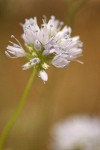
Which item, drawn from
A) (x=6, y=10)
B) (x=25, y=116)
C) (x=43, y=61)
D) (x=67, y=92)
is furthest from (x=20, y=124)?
(x=67, y=92)

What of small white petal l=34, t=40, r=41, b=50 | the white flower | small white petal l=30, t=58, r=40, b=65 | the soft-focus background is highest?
the soft-focus background

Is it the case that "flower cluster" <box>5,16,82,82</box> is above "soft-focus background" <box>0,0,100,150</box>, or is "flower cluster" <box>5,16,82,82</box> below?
below

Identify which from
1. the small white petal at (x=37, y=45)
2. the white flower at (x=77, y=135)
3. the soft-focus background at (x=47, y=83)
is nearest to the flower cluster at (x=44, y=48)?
the small white petal at (x=37, y=45)

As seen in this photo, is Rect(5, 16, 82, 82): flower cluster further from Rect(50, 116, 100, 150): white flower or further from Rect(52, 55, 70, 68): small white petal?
Rect(50, 116, 100, 150): white flower

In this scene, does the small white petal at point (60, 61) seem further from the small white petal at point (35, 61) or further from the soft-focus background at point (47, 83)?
the soft-focus background at point (47, 83)

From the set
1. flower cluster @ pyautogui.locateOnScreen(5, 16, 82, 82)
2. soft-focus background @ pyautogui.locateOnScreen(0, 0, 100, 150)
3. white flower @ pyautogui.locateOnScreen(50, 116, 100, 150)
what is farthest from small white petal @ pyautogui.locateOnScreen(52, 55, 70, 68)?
white flower @ pyautogui.locateOnScreen(50, 116, 100, 150)

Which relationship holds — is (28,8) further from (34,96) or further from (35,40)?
(35,40)
